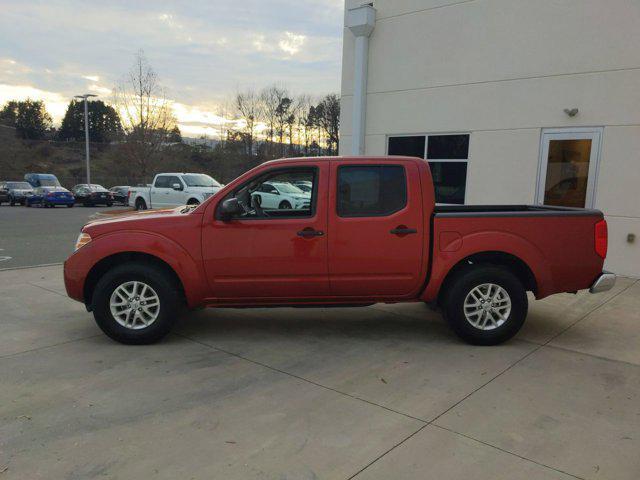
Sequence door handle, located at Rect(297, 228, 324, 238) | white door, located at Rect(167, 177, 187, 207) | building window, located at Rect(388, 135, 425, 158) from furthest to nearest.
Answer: white door, located at Rect(167, 177, 187, 207) → building window, located at Rect(388, 135, 425, 158) → door handle, located at Rect(297, 228, 324, 238)

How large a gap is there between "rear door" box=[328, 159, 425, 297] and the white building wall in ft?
17.8

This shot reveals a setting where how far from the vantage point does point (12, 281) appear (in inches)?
310

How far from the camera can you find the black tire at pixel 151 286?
488 cm

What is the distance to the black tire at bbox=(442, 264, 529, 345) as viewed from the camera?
493cm

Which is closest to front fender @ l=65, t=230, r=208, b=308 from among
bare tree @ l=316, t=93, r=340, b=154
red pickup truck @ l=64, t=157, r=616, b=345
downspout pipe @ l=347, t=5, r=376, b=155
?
red pickup truck @ l=64, t=157, r=616, b=345

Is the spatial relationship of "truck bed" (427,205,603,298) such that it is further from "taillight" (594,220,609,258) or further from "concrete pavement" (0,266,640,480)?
"concrete pavement" (0,266,640,480)

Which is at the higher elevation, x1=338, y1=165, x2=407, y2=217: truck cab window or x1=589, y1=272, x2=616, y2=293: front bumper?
x1=338, y1=165, x2=407, y2=217: truck cab window

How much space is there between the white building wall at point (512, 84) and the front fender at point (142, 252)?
7020mm

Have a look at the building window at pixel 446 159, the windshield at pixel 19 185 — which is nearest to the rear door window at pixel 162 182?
the building window at pixel 446 159

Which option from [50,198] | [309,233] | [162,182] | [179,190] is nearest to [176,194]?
[179,190]

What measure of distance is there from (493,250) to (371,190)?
1368 millimetres

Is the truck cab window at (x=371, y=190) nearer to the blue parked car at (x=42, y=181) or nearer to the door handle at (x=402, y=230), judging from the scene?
the door handle at (x=402, y=230)

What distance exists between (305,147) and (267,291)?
6260 cm

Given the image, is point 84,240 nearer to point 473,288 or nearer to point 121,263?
point 121,263
